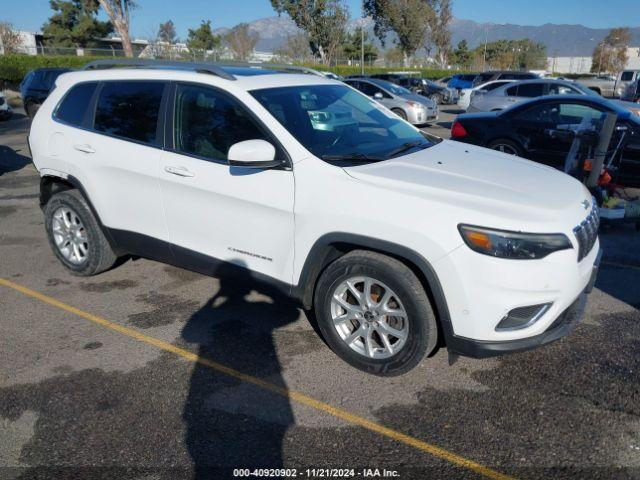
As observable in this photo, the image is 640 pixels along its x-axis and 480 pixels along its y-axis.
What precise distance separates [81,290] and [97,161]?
1.19 meters

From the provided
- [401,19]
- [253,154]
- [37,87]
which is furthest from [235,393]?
[401,19]

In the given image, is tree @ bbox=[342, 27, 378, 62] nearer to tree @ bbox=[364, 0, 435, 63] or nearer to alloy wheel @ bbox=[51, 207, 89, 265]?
tree @ bbox=[364, 0, 435, 63]

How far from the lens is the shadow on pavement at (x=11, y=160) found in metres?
10.9

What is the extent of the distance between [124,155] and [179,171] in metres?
0.64

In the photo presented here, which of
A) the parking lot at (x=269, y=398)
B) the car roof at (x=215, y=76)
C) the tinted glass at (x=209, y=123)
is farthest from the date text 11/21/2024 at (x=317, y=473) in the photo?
the car roof at (x=215, y=76)

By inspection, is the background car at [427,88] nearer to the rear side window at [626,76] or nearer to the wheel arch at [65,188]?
the rear side window at [626,76]

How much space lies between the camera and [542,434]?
291cm

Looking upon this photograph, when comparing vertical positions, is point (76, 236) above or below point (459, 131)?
below

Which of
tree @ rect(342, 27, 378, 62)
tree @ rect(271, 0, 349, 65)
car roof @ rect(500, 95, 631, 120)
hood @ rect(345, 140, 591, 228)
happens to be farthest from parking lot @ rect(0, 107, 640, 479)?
tree @ rect(342, 27, 378, 62)

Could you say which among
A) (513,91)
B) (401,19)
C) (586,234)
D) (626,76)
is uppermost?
(401,19)

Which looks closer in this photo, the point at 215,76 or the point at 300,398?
the point at 300,398

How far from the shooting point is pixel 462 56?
7438 centimetres

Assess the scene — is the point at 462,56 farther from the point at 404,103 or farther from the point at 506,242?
the point at 506,242

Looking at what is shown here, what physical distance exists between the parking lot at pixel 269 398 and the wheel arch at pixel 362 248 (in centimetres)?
49
